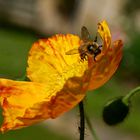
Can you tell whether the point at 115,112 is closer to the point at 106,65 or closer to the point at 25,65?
the point at 106,65

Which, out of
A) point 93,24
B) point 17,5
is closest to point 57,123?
→ point 93,24

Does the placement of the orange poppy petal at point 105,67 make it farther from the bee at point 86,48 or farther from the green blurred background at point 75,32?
the green blurred background at point 75,32

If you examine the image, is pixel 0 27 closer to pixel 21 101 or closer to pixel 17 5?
pixel 17 5

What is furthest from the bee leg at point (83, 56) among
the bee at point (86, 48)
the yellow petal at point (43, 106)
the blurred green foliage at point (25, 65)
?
the blurred green foliage at point (25, 65)

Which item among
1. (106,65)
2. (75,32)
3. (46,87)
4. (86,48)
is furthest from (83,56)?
(75,32)

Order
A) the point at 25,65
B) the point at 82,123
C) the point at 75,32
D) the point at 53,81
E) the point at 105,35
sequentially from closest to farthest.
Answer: the point at 82,123 < the point at 105,35 < the point at 53,81 < the point at 25,65 < the point at 75,32

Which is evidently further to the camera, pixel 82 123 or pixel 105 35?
pixel 105 35
